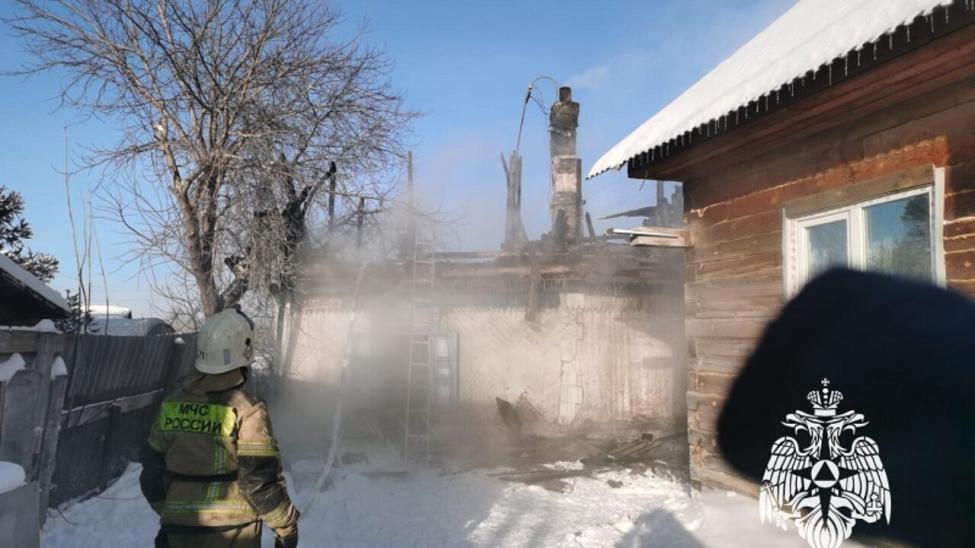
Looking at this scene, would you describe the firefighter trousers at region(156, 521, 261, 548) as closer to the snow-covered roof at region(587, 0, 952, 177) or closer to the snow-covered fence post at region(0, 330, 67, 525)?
the snow-covered fence post at region(0, 330, 67, 525)

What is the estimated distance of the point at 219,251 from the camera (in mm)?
9633

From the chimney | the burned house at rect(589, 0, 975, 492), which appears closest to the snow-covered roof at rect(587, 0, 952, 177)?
the burned house at rect(589, 0, 975, 492)

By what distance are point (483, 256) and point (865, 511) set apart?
382 inches

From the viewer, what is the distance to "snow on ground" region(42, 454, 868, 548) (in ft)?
16.1

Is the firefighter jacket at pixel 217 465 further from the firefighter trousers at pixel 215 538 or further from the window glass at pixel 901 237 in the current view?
the window glass at pixel 901 237

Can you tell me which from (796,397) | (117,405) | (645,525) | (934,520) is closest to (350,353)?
(117,405)

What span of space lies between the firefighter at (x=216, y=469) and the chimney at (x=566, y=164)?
1203 centimetres

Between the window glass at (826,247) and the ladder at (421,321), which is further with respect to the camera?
the ladder at (421,321)

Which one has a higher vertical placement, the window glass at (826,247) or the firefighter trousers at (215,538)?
the window glass at (826,247)

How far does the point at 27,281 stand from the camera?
14.6 ft

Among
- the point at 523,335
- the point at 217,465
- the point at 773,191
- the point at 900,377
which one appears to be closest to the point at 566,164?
the point at 523,335

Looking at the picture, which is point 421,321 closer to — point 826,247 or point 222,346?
point 826,247

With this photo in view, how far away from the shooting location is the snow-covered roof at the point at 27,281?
169 inches

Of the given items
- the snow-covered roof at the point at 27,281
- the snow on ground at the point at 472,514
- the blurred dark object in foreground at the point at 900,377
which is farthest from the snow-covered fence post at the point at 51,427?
the blurred dark object in foreground at the point at 900,377
